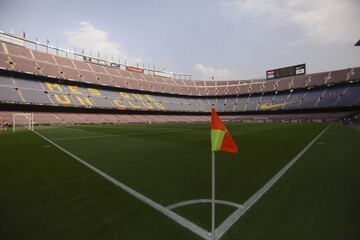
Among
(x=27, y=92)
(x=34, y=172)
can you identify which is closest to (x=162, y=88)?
(x=27, y=92)

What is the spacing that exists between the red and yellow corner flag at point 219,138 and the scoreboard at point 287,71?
87310 millimetres

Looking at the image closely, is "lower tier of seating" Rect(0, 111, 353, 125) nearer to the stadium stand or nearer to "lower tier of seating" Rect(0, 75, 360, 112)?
the stadium stand

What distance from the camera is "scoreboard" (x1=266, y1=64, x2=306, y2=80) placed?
7712 centimetres

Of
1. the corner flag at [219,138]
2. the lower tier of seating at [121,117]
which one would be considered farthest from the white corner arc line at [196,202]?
the lower tier of seating at [121,117]

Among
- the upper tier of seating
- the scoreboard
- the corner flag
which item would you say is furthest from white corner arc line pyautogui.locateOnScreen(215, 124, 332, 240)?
the scoreboard

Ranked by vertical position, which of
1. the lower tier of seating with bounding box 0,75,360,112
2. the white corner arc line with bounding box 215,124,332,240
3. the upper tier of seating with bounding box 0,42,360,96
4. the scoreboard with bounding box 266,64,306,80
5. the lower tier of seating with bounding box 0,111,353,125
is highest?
the scoreboard with bounding box 266,64,306,80

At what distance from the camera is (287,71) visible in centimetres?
8019

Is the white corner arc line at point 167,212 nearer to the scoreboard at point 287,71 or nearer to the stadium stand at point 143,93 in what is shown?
the stadium stand at point 143,93

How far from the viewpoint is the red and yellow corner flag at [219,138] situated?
3.03 meters

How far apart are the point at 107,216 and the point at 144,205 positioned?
687mm

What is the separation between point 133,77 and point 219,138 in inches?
3087

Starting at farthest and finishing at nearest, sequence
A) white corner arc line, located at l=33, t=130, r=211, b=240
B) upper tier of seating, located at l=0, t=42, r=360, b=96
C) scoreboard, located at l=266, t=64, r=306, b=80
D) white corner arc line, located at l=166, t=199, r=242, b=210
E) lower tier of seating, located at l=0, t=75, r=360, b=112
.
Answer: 1. scoreboard, located at l=266, t=64, r=306, b=80
2. upper tier of seating, located at l=0, t=42, r=360, b=96
3. lower tier of seating, located at l=0, t=75, r=360, b=112
4. white corner arc line, located at l=166, t=199, r=242, b=210
5. white corner arc line, located at l=33, t=130, r=211, b=240

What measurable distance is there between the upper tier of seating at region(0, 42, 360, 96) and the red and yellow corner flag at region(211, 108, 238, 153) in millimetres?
60483

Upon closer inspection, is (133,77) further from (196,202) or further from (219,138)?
(219,138)
